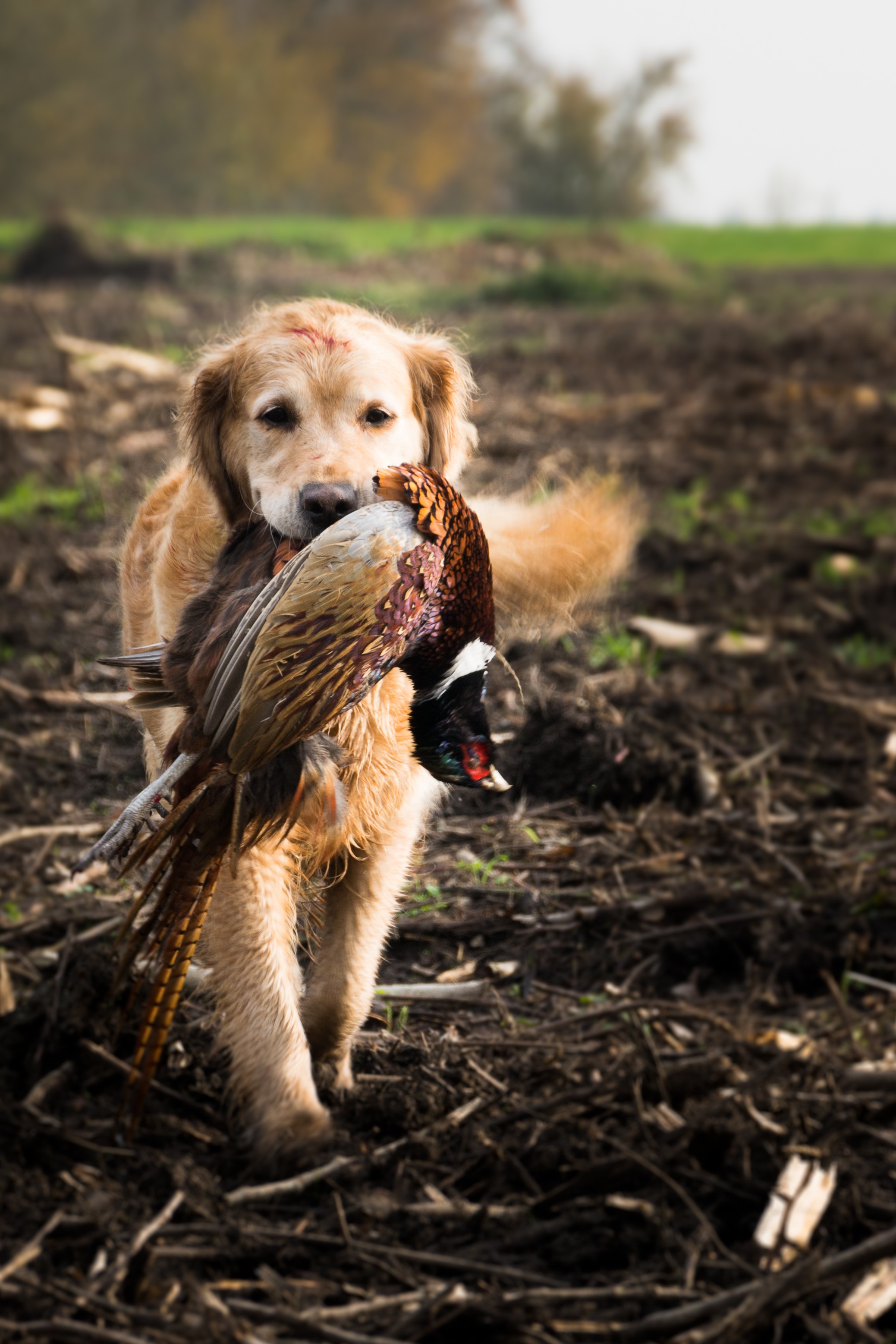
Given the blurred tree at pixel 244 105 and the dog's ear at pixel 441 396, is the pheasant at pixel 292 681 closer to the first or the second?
the dog's ear at pixel 441 396

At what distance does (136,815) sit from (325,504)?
0.67 metres

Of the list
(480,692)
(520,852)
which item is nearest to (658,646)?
(520,852)

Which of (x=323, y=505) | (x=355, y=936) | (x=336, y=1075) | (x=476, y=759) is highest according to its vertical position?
(x=323, y=505)

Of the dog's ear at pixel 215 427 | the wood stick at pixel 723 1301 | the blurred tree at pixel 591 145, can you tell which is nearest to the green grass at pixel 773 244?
the blurred tree at pixel 591 145

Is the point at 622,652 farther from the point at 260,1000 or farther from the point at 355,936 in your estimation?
the point at 260,1000

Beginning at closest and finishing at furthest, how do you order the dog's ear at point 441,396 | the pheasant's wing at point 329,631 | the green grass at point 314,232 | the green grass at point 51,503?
1. the pheasant's wing at point 329,631
2. the dog's ear at point 441,396
3. the green grass at point 51,503
4. the green grass at point 314,232

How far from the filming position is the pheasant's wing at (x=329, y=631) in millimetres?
2010

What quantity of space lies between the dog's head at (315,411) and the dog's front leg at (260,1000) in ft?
2.38

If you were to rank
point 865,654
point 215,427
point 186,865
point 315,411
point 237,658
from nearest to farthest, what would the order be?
point 237,658 < point 186,865 < point 315,411 < point 215,427 < point 865,654

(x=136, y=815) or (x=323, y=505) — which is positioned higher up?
(x=323, y=505)

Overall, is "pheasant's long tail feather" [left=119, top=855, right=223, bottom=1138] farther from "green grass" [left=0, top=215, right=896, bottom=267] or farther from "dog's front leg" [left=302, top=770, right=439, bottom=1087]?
"green grass" [left=0, top=215, right=896, bottom=267]

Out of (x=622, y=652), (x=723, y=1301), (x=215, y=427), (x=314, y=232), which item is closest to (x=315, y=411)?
(x=215, y=427)

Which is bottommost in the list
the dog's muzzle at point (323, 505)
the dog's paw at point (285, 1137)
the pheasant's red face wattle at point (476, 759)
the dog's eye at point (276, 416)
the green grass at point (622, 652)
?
the dog's paw at point (285, 1137)

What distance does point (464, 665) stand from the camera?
7.80 feet
